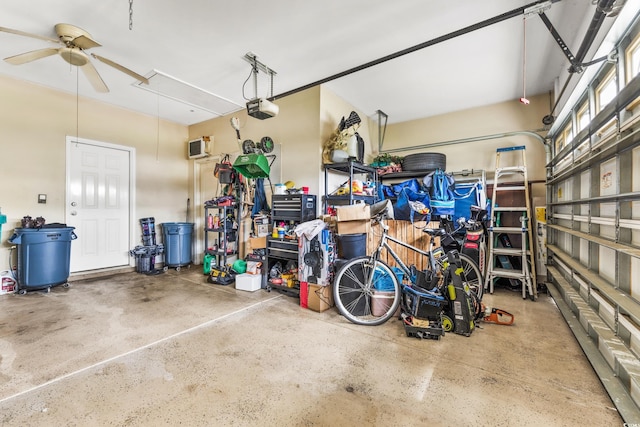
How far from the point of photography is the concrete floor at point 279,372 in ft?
4.81

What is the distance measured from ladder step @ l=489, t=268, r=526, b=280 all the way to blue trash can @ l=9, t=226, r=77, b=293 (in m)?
5.87

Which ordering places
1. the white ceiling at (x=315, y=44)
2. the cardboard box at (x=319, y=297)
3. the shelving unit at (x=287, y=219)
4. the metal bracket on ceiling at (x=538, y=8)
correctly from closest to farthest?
the metal bracket on ceiling at (x=538, y=8) < the white ceiling at (x=315, y=44) < the cardboard box at (x=319, y=297) < the shelving unit at (x=287, y=219)

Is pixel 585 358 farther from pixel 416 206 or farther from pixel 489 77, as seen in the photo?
pixel 489 77

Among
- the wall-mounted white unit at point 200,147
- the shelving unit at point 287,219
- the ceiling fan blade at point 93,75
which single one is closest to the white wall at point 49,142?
the wall-mounted white unit at point 200,147

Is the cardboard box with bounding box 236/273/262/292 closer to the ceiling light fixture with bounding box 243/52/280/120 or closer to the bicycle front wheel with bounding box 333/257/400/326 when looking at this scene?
the bicycle front wheel with bounding box 333/257/400/326

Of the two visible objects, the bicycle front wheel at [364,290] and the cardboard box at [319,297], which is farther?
the cardboard box at [319,297]

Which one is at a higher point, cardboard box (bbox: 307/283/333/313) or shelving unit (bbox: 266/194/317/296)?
shelving unit (bbox: 266/194/317/296)

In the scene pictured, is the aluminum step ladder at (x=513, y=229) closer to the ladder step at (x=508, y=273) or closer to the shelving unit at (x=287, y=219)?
the ladder step at (x=508, y=273)

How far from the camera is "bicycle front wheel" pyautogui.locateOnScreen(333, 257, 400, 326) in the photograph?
266 centimetres

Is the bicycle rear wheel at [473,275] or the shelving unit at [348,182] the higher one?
the shelving unit at [348,182]

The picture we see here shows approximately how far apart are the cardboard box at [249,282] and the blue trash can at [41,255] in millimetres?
2457

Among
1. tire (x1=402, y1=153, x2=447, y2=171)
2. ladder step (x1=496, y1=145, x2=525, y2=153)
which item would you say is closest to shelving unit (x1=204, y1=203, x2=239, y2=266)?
tire (x1=402, y1=153, x2=447, y2=171)

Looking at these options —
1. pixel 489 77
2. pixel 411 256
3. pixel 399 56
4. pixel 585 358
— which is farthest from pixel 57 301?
pixel 489 77

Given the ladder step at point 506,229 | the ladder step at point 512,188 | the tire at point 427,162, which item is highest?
the tire at point 427,162
